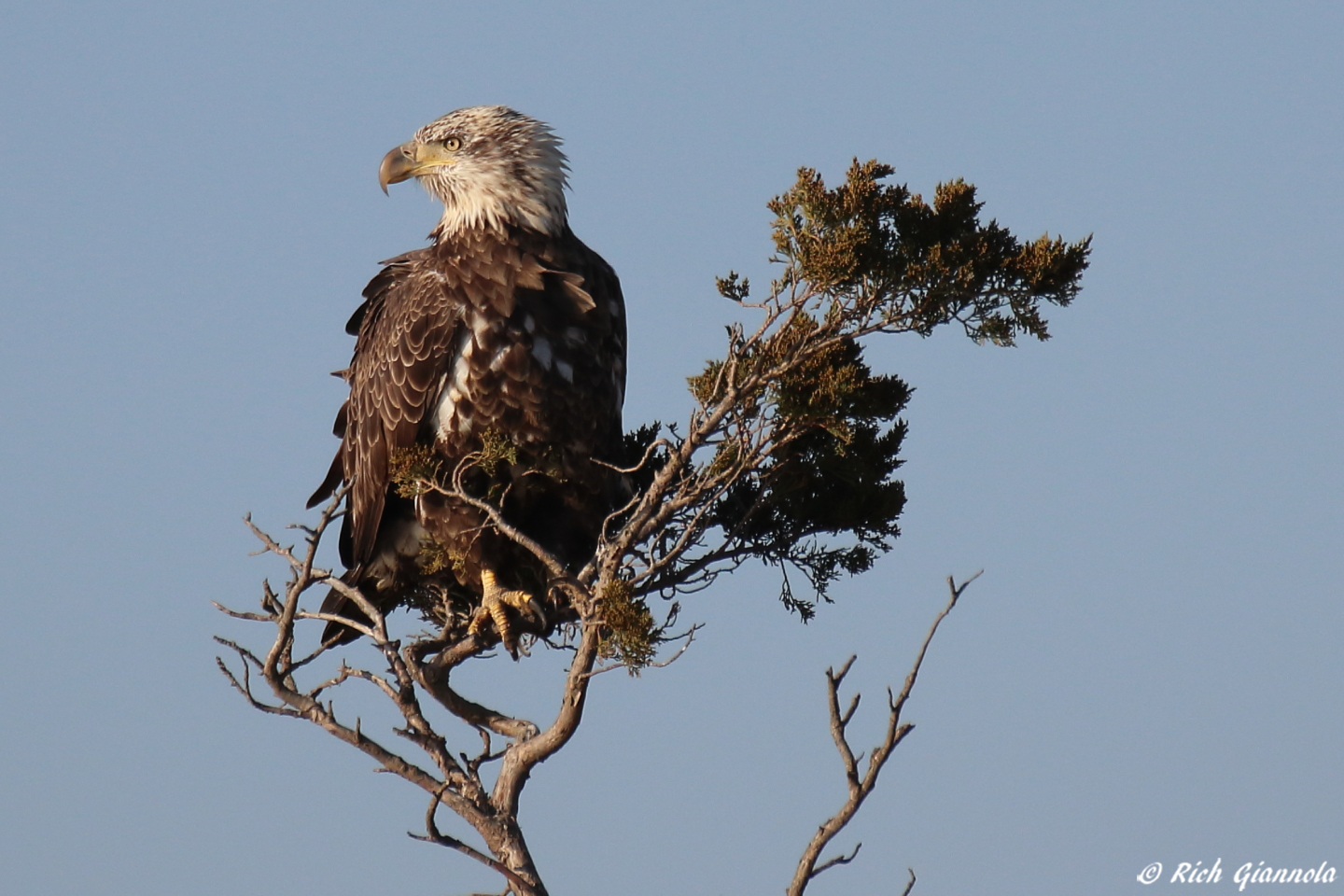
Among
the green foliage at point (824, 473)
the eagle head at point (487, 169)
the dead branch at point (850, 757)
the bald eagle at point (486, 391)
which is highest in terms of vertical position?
the eagle head at point (487, 169)

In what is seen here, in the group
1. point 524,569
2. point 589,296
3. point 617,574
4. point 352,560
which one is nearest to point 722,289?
point 617,574

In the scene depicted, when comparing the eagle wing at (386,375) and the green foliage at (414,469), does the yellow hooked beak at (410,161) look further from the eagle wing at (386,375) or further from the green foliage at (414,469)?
the green foliage at (414,469)

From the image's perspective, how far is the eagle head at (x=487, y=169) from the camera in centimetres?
707

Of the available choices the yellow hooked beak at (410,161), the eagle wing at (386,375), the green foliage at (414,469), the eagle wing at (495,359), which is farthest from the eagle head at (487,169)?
the green foliage at (414,469)

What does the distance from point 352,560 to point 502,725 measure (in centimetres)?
136

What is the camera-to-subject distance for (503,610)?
6.52 meters

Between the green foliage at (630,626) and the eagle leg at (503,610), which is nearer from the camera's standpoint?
the green foliage at (630,626)

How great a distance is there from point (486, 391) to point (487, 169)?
1200 mm

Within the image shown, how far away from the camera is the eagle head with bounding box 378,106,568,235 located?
707 cm

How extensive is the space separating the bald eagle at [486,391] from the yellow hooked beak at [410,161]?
15 millimetres

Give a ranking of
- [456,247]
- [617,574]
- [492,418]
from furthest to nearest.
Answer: [456,247], [492,418], [617,574]

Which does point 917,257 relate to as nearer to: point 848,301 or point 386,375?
point 848,301

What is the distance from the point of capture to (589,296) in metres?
6.77

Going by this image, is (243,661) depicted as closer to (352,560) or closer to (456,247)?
(352,560)
